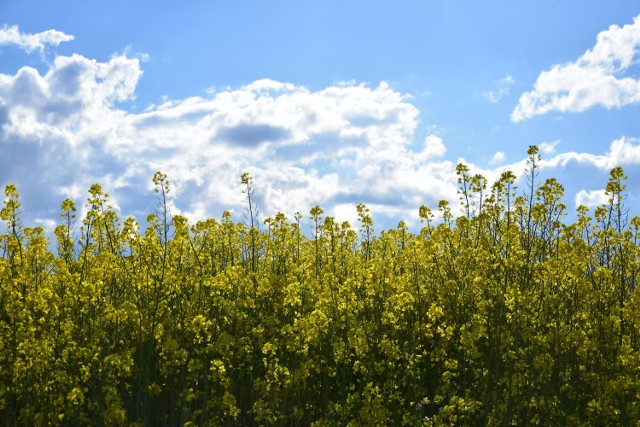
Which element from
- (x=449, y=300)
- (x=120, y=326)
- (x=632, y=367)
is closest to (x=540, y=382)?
(x=632, y=367)

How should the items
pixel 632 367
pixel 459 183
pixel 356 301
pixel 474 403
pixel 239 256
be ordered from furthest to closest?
pixel 239 256 → pixel 459 183 → pixel 356 301 → pixel 632 367 → pixel 474 403

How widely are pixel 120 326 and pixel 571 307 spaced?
18.1ft

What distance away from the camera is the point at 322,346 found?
6633mm

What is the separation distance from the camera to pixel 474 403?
5.25 metres

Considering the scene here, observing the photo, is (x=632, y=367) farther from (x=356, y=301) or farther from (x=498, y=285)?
(x=356, y=301)

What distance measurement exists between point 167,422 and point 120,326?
1115mm

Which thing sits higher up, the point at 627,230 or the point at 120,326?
the point at 627,230

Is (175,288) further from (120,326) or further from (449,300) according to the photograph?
(449,300)

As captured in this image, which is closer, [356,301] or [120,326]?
[120,326]

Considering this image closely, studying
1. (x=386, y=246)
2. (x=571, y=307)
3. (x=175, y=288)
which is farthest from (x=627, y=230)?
(x=175, y=288)

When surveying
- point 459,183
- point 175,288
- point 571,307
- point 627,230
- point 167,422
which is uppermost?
point 459,183

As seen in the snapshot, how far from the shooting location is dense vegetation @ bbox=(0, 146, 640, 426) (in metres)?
5.20

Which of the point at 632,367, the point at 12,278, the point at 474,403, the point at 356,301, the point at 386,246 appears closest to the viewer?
the point at 474,403

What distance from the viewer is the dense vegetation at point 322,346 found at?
5199 millimetres
